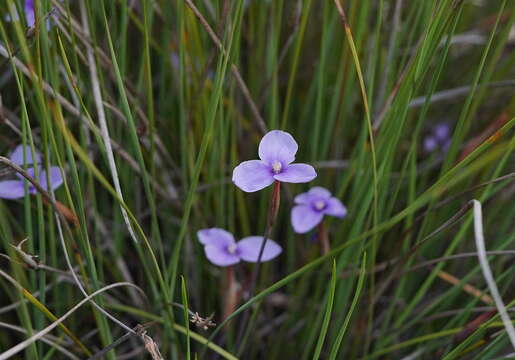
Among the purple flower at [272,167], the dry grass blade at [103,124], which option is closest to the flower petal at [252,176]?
the purple flower at [272,167]

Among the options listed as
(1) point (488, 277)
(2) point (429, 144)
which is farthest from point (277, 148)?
(2) point (429, 144)

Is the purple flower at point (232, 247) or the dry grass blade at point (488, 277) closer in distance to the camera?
the dry grass blade at point (488, 277)

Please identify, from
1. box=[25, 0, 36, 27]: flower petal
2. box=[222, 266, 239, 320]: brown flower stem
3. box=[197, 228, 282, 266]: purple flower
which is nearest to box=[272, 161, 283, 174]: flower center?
box=[197, 228, 282, 266]: purple flower

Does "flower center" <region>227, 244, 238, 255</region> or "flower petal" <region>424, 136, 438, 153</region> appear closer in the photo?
"flower center" <region>227, 244, 238, 255</region>

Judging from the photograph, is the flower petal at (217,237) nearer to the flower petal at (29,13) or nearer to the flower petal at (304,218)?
the flower petal at (304,218)

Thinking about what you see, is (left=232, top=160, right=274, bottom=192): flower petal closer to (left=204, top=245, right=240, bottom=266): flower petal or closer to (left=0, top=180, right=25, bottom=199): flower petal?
(left=204, top=245, right=240, bottom=266): flower petal
